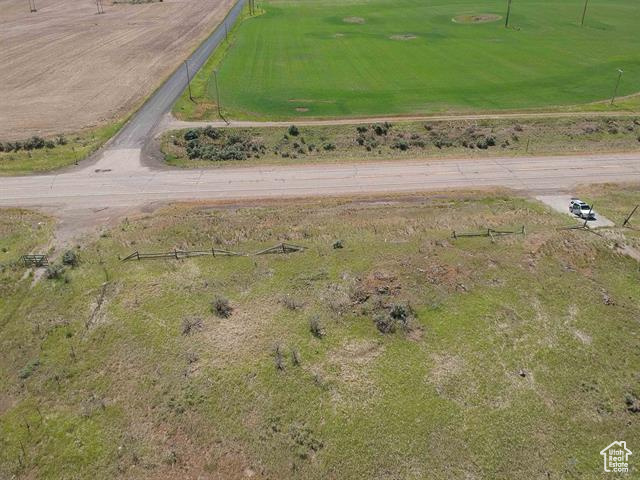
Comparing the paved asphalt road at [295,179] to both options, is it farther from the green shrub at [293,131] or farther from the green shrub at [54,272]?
the green shrub at [54,272]

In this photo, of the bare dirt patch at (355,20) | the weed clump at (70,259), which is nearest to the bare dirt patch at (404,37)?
the bare dirt patch at (355,20)

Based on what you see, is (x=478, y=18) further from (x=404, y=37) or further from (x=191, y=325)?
(x=191, y=325)

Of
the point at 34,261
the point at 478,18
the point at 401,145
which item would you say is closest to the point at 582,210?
the point at 401,145

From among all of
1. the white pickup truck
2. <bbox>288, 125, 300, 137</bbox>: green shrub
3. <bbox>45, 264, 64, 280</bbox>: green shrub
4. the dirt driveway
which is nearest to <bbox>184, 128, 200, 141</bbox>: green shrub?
<bbox>288, 125, 300, 137</bbox>: green shrub

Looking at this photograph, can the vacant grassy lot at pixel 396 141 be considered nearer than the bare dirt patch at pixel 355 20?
Yes

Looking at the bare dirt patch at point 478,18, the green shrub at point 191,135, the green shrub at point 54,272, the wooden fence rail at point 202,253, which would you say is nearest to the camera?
the green shrub at point 54,272

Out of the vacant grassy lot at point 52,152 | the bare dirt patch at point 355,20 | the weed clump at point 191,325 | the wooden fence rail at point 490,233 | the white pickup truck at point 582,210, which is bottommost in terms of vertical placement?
the weed clump at point 191,325
